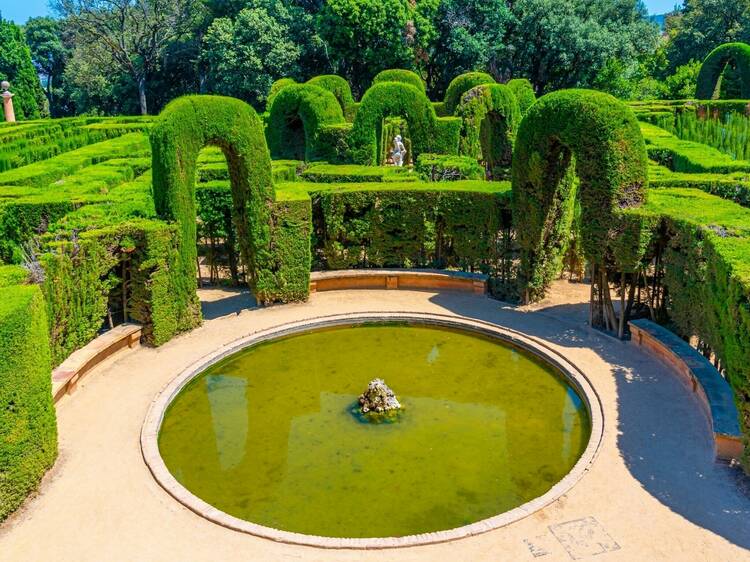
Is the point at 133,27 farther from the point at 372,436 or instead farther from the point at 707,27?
the point at 372,436

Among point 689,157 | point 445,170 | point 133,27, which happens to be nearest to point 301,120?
point 445,170

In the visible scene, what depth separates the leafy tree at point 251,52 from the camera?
50.7 metres

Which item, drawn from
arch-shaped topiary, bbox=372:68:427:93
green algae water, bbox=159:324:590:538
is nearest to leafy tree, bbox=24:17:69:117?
arch-shaped topiary, bbox=372:68:427:93

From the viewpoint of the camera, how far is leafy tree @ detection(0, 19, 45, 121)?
A: 62688 mm

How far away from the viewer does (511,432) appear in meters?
11.1

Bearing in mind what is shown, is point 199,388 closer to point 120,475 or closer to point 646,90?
point 120,475

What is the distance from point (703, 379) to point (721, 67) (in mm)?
37183

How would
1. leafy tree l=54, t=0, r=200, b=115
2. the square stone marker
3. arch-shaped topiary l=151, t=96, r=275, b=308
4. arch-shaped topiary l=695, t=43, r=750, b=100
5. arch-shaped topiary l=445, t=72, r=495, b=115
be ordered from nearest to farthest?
the square stone marker → arch-shaped topiary l=151, t=96, r=275, b=308 → arch-shaped topiary l=445, t=72, r=495, b=115 → arch-shaped topiary l=695, t=43, r=750, b=100 → leafy tree l=54, t=0, r=200, b=115

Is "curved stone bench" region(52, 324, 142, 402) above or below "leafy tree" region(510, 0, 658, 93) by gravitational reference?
below

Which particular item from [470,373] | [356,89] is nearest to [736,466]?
[470,373]

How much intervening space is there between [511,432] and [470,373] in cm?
241

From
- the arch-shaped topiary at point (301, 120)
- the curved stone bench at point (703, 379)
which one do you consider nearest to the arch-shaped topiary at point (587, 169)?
the curved stone bench at point (703, 379)

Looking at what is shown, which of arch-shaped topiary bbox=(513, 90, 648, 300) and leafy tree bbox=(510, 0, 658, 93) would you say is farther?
leafy tree bbox=(510, 0, 658, 93)

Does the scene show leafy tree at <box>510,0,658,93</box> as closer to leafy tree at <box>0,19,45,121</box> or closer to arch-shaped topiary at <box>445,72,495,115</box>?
arch-shaped topiary at <box>445,72,495,115</box>
